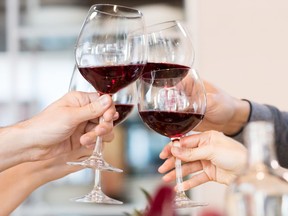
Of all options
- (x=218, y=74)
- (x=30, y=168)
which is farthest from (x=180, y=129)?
(x=218, y=74)

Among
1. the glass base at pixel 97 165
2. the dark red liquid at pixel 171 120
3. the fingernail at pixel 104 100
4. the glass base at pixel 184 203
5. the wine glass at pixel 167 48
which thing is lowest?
the glass base at pixel 184 203

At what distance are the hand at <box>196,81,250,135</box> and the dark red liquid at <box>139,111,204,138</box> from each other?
1.44 ft

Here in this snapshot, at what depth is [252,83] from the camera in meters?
3.15

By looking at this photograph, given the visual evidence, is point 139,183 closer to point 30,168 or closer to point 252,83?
point 252,83

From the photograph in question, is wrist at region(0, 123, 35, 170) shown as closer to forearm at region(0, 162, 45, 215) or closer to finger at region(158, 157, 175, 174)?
forearm at region(0, 162, 45, 215)

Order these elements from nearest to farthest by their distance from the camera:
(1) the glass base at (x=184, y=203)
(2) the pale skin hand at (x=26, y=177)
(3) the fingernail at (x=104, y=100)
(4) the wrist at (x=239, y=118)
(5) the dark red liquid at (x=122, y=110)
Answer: (1) the glass base at (x=184, y=203)
(3) the fingernail at (x=104, y=100)
(5) the dark red liquid at (x=122, y=110)
(2) the pale skin hand at (x=26, y=177)
(4) the wrist at (x=239, y=118)

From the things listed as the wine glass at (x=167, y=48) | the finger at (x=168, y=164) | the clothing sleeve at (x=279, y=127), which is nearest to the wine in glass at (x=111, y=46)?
the wine glass at (x=167, y=48)

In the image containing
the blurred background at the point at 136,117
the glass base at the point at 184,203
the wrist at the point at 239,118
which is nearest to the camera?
the glass base at the point at 184,203

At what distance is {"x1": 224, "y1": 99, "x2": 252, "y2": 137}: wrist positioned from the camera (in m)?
1.86

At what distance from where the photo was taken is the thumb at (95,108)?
4.28ft

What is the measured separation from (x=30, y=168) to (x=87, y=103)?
0.37 meters

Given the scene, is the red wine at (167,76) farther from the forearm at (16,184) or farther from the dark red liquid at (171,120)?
the forearm at (16,184)

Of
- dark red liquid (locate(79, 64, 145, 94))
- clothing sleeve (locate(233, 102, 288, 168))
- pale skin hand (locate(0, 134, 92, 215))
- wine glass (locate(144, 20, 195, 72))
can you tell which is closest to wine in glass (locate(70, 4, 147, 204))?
dark red liquid (locate(79, 64, 145, 94))

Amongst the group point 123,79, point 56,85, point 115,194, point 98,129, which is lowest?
point 115,194
